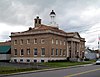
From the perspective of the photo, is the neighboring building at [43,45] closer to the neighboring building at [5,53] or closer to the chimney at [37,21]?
the neighboring building at [5,53]

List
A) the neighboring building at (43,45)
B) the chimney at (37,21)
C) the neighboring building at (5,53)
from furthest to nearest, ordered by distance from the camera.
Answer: the chimney at (37,21), the neighboring building at (5,53), the neighboring building at (43,45)

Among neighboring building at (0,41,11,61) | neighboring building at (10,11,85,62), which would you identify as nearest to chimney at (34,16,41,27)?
neighboring building at (10,11,85,62)

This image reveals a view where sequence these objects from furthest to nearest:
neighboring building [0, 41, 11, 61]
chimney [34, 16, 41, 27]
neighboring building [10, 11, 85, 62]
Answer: chimney [34, 16, 41, 27]
neighboring building [0, 41, 11, 61]
neighboring building [10, 11, 85, 62]

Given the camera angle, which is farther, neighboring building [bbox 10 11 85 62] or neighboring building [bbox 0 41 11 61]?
neighboring building [bbox 0 41 11 61]

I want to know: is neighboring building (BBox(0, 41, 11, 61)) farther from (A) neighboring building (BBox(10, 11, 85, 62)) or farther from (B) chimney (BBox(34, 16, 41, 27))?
(B) chimney (BBox(34, 16, 41, 27))

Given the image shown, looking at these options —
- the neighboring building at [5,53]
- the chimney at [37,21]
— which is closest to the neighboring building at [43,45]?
the neighboring building at [5,53]

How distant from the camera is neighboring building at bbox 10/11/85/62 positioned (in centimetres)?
6669

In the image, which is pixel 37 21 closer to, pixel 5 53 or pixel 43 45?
pixel 5 53

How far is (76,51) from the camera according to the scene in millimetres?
80938

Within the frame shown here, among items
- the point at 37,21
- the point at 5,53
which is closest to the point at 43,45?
the point at 5,53

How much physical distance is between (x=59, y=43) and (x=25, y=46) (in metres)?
9.88

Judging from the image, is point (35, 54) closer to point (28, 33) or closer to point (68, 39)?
point (28, 33)

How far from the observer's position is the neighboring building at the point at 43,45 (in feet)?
219

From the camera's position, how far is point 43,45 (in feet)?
219
